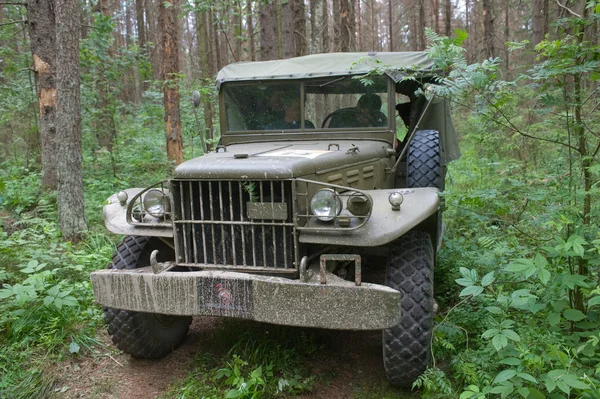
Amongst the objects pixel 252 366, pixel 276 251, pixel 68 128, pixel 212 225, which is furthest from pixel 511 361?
pixel 68 128

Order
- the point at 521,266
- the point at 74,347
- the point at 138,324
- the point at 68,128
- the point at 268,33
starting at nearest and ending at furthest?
1. the point at 521,266
2. the point at 138,324
3. the point at 74,347
4. the point at 68,128
5. the point at 268,33

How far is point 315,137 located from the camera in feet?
15.3

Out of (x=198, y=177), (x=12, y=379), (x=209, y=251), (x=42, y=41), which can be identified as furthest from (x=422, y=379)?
(x=42, y=41)

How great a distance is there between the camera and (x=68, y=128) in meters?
5.96

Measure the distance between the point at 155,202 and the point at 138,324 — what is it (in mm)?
909

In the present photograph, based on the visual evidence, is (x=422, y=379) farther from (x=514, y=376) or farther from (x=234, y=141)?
(x=234, y=141)

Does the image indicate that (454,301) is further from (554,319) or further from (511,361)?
(511,361)

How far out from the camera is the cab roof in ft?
15.2

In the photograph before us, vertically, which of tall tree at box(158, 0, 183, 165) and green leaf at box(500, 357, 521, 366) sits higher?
tall tree at box(158, 0, 183, 165)

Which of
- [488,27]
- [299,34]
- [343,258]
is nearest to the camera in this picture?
[343,258]

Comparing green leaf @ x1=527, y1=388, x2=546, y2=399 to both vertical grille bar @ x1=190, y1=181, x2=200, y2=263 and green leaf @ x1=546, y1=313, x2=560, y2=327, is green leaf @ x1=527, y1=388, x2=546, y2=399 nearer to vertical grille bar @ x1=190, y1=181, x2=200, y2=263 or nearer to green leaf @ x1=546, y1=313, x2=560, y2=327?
green leaf @ x1=546, y1=313, x2=560, y2=327

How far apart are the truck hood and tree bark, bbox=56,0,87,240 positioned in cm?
268

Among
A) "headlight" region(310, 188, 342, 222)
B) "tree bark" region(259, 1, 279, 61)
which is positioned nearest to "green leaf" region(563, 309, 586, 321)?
"headlight" region(310, 188, 342, 222)

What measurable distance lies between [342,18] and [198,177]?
1143 centimetres
